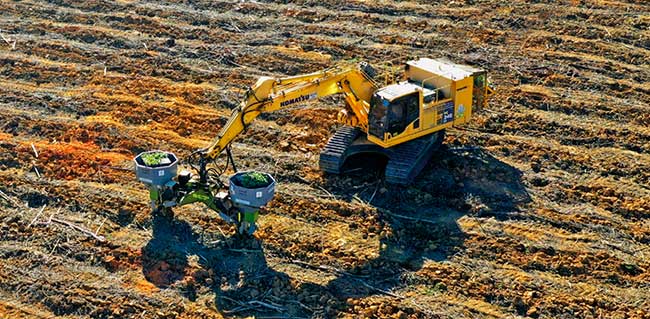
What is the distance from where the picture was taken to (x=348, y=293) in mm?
11633

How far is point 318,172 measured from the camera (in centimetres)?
1436

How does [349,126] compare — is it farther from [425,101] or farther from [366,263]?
[366,263]

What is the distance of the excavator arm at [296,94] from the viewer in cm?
1272

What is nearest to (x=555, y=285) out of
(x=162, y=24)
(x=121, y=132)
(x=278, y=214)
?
(x=278, y=214)

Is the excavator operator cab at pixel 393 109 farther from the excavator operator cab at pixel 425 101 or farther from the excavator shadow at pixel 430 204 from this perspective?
the excavator shadow at pixel 430 204

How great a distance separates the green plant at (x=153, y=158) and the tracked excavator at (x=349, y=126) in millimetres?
14

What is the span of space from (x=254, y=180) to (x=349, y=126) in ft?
9.37

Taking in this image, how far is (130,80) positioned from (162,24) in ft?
9.45

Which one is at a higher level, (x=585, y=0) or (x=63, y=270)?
(x=585, y=0)

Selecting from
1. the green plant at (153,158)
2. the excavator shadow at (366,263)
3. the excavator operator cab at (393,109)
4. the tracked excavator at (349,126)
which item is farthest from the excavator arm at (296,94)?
the excavator shadow at (366,263)

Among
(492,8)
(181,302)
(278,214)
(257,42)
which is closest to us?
(181,302)

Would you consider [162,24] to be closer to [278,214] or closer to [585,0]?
[278,214]

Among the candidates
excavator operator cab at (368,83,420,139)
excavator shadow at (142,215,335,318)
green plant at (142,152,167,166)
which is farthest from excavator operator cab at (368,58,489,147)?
green plant at (142,152,167,166)

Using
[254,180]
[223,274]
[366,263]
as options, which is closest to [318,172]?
[254,180]
